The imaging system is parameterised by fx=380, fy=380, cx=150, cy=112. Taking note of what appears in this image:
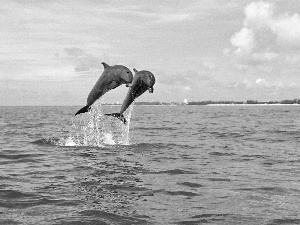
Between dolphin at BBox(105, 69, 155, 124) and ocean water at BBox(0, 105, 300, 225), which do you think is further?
dolphin at BBox(105, 69, 155, 124)

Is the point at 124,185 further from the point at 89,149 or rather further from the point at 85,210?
the point at 89,149

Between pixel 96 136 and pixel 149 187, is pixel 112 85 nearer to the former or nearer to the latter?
pixel 149 187

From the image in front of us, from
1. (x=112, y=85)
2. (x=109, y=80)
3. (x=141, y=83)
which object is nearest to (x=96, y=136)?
(x=112, y=85)

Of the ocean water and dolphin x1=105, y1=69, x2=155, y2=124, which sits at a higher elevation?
dolphin x1=105, y1=69, x2=155, y2=124

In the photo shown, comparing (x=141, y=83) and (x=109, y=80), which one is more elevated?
(x=109, y=80)

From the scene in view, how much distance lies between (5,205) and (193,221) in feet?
15.4

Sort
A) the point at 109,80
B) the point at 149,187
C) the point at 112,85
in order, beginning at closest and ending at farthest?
the point at 149,187
the point at 109,80
the point at 112,85

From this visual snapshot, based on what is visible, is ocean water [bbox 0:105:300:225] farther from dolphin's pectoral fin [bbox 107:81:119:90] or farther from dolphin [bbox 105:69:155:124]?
dolphin's pectoral fin [bbox 107:81:119:90]

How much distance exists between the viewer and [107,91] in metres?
14.8

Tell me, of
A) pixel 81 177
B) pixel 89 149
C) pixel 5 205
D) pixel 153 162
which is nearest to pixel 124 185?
pixel 81 177

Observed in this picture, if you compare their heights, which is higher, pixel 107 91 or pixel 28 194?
pixel 107 91

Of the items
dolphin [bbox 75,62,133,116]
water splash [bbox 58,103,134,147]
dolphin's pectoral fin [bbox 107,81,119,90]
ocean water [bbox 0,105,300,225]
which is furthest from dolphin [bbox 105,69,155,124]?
ocean water [bbox 0,105,300,225]

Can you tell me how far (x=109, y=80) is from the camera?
45.0 feet

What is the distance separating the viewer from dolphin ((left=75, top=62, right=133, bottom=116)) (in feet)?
40.7
